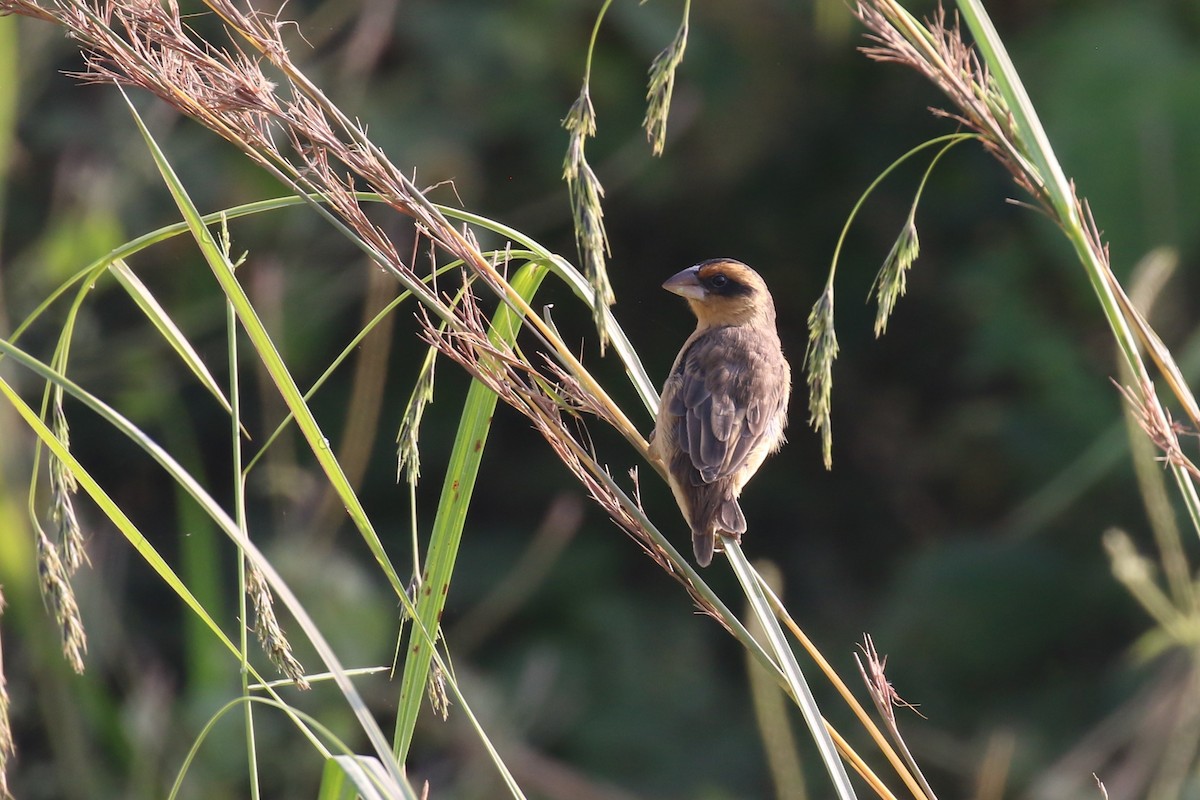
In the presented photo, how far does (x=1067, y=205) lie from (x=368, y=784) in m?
1.14

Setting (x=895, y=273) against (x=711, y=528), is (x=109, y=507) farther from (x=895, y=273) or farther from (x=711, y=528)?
(x=711, y=528)

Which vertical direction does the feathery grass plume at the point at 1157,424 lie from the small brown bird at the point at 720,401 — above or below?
above

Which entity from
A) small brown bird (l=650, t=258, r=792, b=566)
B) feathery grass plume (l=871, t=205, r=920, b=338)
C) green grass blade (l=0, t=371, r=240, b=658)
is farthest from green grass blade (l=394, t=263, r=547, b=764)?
small brown bird (l=650, t=258, r=792, b=566)

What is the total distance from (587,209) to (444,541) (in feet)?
1.76

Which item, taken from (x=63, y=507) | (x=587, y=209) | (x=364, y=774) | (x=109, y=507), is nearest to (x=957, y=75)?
(x=587, y=209)

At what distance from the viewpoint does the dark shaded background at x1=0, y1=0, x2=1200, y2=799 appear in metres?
5.39

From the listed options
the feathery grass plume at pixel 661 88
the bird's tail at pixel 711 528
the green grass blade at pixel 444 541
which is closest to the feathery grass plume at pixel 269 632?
the green grass blade at pixel 444 541

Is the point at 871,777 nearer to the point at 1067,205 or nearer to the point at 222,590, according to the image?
the point at 1067,205

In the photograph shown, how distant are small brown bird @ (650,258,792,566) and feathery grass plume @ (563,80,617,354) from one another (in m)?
1.18

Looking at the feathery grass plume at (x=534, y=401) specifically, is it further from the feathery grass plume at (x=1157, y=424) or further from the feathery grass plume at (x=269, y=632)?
the feathery grass plume at (x=1157, y=424)

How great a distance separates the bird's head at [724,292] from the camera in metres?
4.14

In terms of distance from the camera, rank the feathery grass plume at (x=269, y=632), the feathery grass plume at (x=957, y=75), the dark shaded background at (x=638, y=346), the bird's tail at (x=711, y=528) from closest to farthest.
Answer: the feathery grass plume at (x=957, y=75), the feathery grass plume at (x=269, y=632), the bird's tail at (x=711, y=528), the dark shaded background at (x=638, y=346)

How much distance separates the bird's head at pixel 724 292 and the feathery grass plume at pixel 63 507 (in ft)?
7.54

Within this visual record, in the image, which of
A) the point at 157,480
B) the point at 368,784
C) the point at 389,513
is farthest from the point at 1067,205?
the point at 157,480
